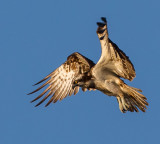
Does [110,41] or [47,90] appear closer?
[110,41]

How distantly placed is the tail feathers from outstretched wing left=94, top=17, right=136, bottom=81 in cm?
49

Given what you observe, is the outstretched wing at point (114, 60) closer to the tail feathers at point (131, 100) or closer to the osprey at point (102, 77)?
the osprey at point (102, 77)

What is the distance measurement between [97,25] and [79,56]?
3.23m

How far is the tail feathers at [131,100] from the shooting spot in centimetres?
1152

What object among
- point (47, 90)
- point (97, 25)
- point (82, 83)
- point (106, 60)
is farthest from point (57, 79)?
point (97, 25)

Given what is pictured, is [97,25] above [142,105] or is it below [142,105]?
above

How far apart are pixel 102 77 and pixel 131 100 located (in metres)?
1.08

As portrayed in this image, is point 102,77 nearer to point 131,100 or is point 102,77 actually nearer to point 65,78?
point 131,100

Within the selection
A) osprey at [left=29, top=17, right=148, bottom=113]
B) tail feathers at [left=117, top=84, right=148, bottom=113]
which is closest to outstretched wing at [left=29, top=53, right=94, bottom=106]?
osprey at [left=29, top=17, right=148, bottom=113]

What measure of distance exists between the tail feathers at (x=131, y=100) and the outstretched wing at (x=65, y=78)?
153cm

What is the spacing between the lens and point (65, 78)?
43.4 ft

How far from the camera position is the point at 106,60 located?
11.0 metres

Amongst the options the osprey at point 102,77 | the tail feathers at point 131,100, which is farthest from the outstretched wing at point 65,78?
the tail feathers at point 131,100

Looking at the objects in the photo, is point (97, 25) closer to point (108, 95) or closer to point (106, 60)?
point (106, 60)
